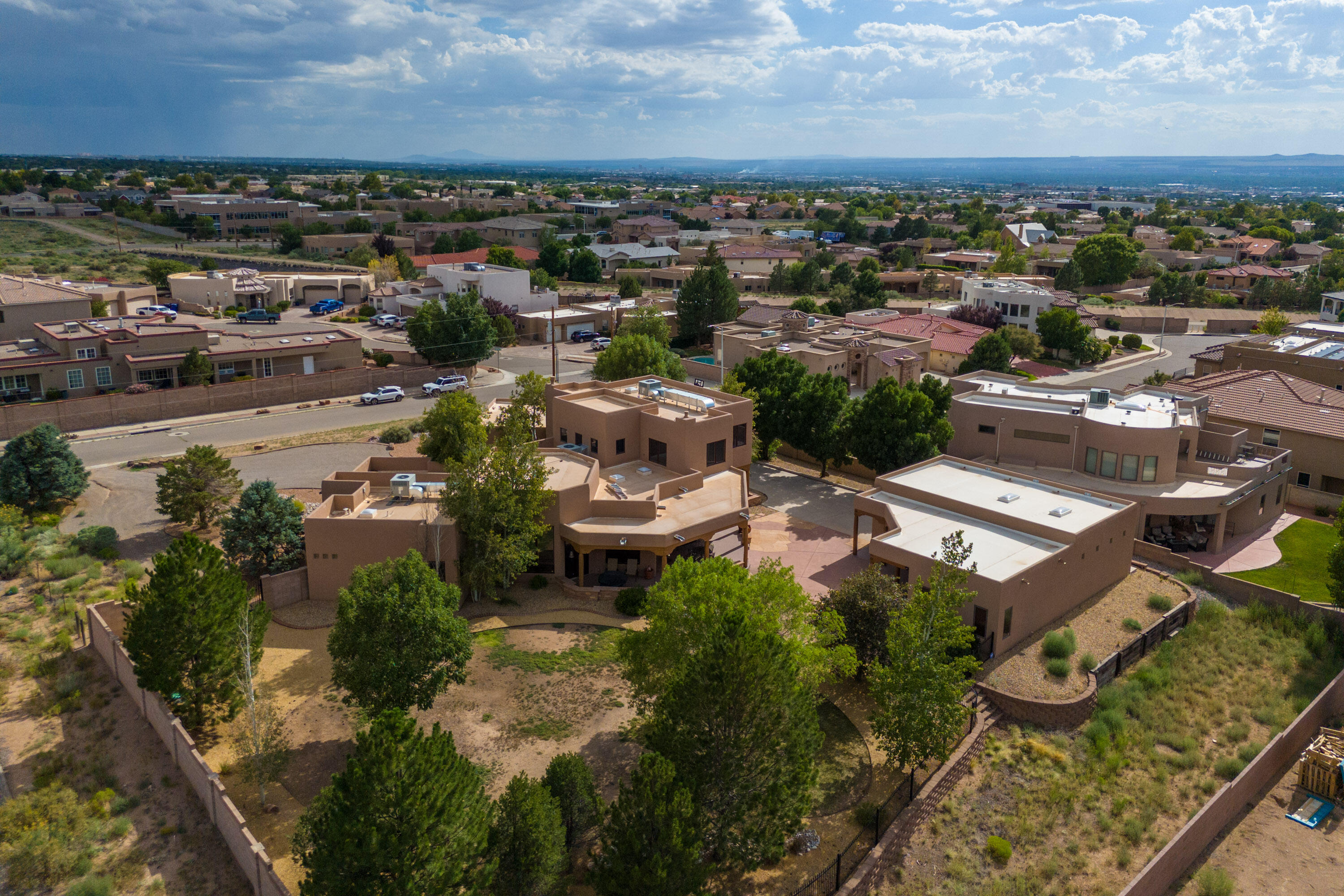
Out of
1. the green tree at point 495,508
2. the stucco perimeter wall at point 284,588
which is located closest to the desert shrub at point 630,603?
the green tree at point 495,508

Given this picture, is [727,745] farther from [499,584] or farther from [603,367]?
[603,367]

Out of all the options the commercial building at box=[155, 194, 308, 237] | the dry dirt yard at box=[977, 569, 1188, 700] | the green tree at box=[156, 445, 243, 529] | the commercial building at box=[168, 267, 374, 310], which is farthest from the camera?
the commercial building at box=[155, 194, 308, 237]

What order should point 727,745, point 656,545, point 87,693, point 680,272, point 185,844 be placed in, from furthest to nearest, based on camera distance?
point 680,272, point 656,545, point 87,693, point 185,844, point 727,745

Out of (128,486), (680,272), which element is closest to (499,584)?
(128,486)

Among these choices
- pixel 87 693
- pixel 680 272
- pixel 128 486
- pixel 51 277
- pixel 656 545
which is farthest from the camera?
pixel 680 272

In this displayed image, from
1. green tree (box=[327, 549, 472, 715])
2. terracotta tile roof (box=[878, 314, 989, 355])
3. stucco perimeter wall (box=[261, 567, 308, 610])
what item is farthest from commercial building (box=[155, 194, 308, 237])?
green tree (box=[327, 549, 472, 715])

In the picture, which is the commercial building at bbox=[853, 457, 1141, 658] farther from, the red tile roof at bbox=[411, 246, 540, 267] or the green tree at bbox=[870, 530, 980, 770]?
the red tile roof at bbox=[411, 246, 540, 267]
